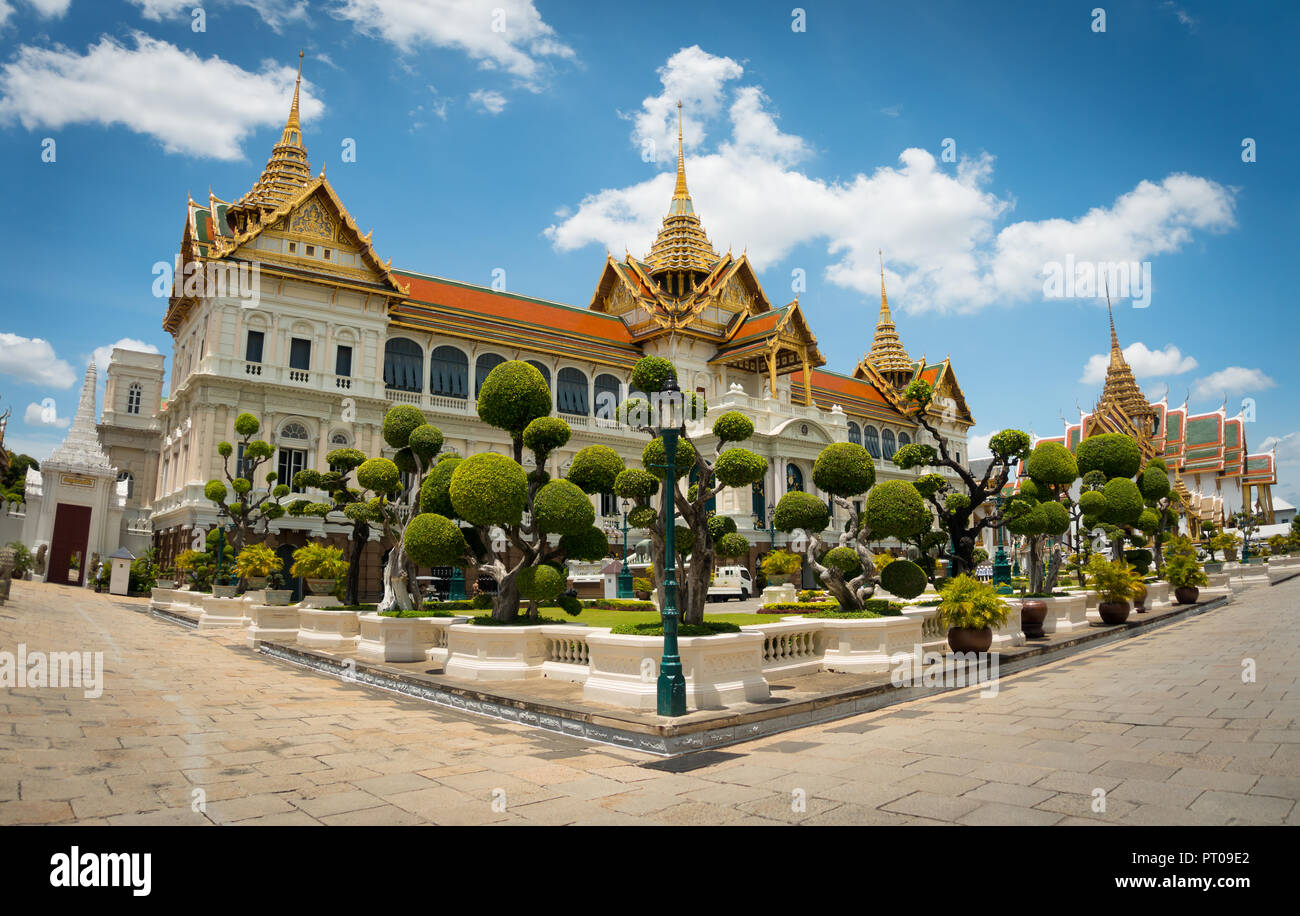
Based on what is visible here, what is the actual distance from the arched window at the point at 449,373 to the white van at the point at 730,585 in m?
15.7

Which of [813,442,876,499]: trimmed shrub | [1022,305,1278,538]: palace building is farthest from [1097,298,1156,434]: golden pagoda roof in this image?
[813,442,876,499]: trimmed shrub

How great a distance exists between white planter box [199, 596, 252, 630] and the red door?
921 inches

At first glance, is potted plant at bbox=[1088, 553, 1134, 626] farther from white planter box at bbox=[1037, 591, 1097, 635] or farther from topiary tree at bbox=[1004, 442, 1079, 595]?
topiary tree at bbox=[1004, 442, 1079, 595]

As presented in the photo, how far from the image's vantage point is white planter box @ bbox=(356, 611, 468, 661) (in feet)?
48.2

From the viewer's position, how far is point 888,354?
67.8 metres

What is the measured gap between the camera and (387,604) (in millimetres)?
16406

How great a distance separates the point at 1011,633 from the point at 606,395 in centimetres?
3123

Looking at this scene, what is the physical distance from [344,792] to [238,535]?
862 inches

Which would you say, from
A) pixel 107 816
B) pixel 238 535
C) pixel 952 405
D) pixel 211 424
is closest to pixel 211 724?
pixel 107 816

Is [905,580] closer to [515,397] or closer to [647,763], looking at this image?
[515,397]

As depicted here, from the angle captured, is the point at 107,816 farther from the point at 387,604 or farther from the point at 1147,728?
the point at 387,604

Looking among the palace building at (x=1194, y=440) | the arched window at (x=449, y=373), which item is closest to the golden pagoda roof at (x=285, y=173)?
the arched window at (x=449, y=373)

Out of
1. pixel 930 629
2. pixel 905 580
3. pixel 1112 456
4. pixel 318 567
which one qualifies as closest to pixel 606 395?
pixel 318 567
